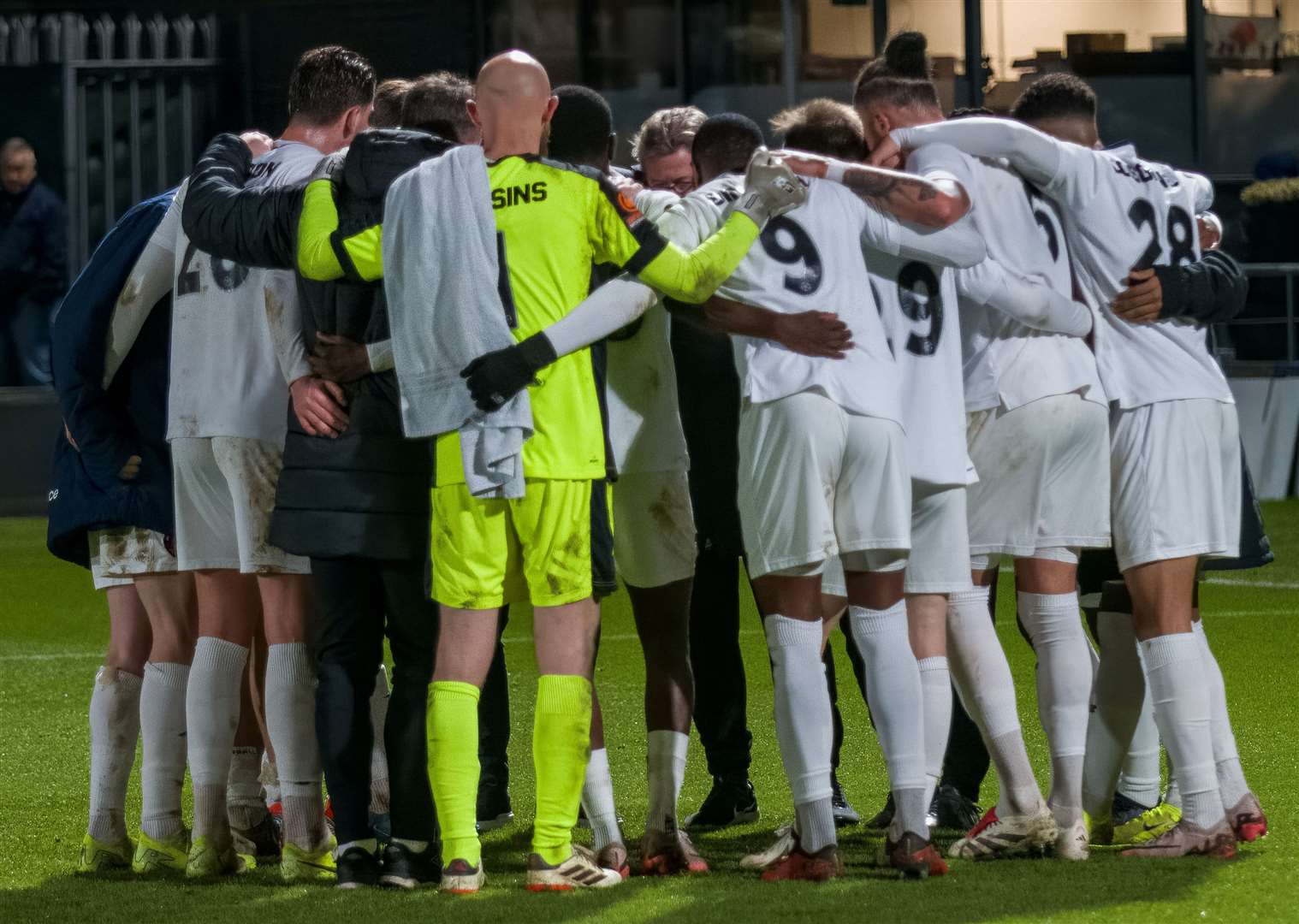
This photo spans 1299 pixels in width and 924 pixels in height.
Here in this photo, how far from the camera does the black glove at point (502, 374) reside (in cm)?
423

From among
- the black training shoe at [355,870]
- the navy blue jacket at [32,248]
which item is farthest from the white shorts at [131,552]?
the navy blue jacket at [32,248]

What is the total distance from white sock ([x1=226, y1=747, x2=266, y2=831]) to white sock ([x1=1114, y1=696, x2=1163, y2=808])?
2151mm

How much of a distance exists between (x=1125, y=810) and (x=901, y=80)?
74.4 inches

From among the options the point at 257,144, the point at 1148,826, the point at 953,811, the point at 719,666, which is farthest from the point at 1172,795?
the point at 257,144

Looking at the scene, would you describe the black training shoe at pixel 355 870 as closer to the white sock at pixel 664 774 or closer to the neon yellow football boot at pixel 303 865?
the neon yellow football boot at pixel 303 865

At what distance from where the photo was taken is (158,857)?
4789 millimetres

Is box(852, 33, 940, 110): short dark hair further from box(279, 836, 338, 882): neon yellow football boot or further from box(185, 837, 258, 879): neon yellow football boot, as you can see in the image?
box(185, 837, 258, 879): neon yellow football boot

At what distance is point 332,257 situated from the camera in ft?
14.3

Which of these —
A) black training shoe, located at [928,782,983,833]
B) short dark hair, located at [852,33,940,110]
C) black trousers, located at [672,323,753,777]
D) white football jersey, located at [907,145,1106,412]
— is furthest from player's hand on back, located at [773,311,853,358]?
black training shoe, located at [928,782,983,833]

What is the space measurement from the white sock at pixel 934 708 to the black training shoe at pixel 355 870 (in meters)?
1.26

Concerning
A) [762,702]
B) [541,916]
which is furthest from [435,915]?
[762,702]

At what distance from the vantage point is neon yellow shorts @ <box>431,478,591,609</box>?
431cm

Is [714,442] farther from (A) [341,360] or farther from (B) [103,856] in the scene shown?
(B) [103,856]

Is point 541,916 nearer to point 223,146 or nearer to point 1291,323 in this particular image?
point 223,146
